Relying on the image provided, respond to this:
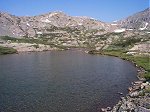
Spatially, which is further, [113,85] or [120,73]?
[120,73]

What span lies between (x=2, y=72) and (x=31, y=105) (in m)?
52.4

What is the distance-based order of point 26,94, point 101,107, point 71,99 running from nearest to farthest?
1. point 101,107
2. point 71,99
3. point 26,94

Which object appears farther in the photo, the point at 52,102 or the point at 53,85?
the point at 53,85

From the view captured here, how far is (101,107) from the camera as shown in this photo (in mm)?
67250

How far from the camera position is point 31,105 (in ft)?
223

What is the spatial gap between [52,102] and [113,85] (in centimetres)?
2786

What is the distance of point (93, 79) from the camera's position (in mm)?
100812

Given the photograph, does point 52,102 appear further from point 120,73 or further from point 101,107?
point 120,73

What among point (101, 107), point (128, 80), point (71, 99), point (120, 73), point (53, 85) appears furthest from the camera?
point (120, 73)

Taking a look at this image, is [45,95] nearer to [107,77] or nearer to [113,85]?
[113,85]

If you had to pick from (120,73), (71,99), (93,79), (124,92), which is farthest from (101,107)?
(120,73)

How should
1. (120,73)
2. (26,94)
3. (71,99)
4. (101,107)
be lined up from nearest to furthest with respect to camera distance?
(101,107)
(71,99)
(26,94)
(120,73)

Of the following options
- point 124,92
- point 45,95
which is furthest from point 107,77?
point 45,95

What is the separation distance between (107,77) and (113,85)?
47.8ft
